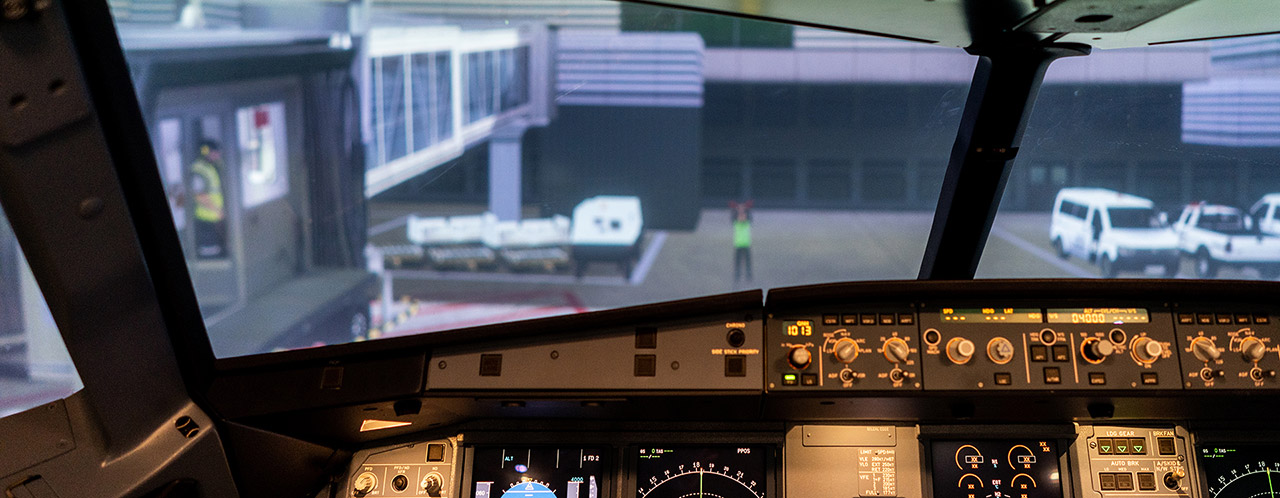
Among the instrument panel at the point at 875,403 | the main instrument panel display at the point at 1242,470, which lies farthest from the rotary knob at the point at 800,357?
the main instrument panel display at the point at 1242,470

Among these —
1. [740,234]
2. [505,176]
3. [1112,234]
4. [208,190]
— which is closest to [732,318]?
[208,190]

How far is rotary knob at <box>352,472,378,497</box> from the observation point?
6.03 ft

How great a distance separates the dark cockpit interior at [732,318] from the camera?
1.37 meters

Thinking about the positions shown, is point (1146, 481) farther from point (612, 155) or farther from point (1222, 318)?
point (612, 155)

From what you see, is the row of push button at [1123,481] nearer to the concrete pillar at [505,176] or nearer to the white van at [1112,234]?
the white van at [1112,234]

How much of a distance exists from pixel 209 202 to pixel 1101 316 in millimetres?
2167

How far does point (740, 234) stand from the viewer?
4.26 m

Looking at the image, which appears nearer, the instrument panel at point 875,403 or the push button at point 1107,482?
the instrument panel at point 875,403

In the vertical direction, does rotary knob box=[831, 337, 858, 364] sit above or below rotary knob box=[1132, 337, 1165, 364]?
above

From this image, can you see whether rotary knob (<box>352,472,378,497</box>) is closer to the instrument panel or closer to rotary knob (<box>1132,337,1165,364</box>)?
the instrument panel

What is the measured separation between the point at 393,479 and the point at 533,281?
3.54m

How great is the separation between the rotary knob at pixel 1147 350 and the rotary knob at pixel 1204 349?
0.23 feet

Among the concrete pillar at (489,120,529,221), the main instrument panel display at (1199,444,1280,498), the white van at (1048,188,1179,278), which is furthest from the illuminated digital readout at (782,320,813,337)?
the concrete pillar at (489,120,529,221)

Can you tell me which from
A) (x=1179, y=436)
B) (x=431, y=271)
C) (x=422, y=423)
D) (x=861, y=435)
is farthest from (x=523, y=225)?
(x=1179, y=436)
